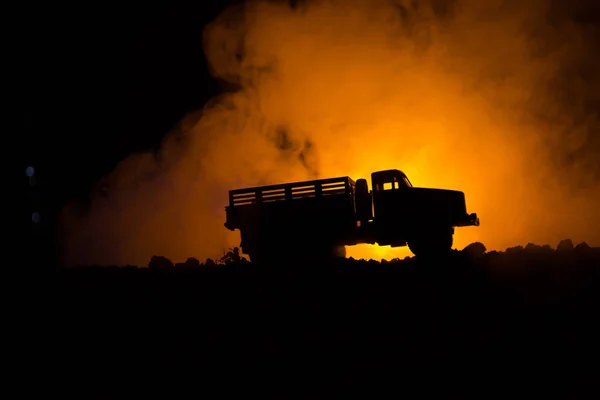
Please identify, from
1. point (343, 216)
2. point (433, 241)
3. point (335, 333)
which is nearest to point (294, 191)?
point (343, 216)

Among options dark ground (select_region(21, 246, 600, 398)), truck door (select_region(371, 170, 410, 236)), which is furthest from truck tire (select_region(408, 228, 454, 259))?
dark ground (select_region(21, 246, 600, 398))

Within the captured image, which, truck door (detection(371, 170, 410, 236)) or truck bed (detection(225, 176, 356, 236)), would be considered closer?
truck door (detection(371, 170, 410, 236))

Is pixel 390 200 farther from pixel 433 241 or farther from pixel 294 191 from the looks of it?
pixel 294 191

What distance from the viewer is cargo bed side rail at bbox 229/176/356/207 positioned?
39.5ft

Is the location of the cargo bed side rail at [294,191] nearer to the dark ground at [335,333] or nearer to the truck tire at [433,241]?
the truck tire at [433,241]

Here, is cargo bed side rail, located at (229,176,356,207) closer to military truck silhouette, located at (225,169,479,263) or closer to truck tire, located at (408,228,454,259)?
military truck silhouette, located at (225,169,479,263)

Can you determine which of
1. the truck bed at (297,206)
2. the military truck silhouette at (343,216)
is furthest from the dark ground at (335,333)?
the truck bed at (297,206)

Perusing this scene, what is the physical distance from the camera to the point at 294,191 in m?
12.4

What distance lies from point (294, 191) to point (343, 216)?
4.63ft

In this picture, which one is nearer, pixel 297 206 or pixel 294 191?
pixel 297 206

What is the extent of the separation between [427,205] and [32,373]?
865 centimetres

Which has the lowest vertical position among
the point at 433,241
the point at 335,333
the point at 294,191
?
the point at 335,333

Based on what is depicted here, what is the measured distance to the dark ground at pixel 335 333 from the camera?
16.3 ft

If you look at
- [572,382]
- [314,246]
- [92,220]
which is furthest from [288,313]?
[92,220]
